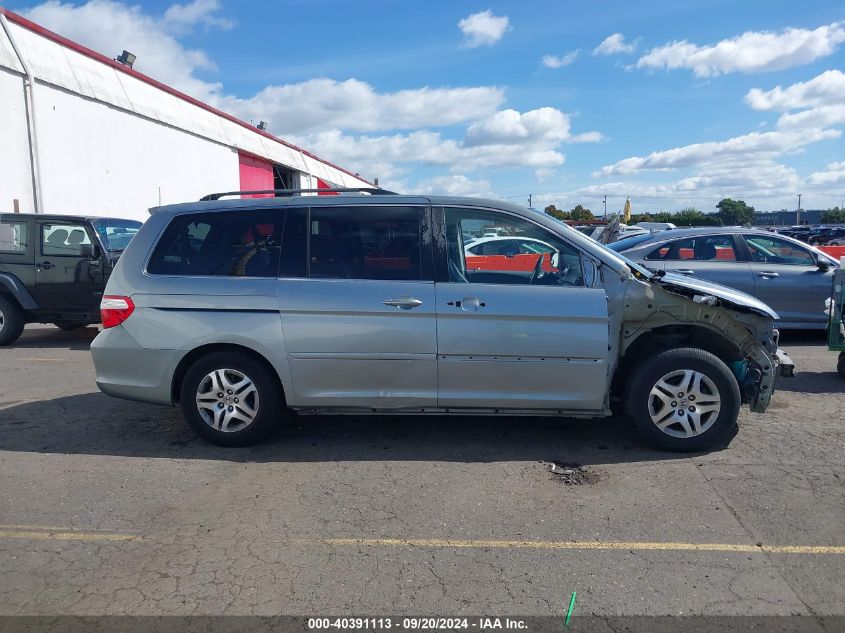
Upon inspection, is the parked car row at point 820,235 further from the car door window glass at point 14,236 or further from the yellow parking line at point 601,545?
Result: the yellow parking line at point 601,545

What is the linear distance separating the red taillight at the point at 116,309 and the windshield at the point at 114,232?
15.2 ft

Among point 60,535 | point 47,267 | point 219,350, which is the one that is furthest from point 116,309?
point 47,267

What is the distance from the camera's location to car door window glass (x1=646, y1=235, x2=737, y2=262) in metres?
9.57

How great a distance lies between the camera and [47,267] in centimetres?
964

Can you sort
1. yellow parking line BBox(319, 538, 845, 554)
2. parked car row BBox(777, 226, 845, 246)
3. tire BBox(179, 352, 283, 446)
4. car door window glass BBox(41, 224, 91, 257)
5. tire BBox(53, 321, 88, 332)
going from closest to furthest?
yellow parking line BBox(319, 538, 845, 554) < tire BBox(179, 352, 283, 446) < car door window glass BBox(41, 224, 91, 257) < tire BBox(53, 321, 88, 332) < parked car row BBox(777, 226, 845, 246)

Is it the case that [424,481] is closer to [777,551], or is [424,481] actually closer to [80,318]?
[777,551]

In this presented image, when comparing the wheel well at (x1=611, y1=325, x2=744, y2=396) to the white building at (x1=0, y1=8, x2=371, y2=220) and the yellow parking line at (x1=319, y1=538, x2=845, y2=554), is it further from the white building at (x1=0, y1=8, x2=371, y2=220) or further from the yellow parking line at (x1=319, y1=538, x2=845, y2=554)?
the white building at (x1=0, y1=8, x2=371, y2=220)

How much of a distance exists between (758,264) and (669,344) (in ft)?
17.1

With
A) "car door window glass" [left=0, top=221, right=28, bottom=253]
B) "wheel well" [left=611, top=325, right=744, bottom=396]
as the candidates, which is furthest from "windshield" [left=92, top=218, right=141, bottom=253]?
"wheel well" [left=611, top=325, right=744, bottom=396]

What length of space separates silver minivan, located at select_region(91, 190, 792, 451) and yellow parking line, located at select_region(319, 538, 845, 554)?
4.58 ft

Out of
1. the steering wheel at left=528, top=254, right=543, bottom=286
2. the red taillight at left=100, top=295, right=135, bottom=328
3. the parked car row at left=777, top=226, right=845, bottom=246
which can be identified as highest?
the parked car row at left=777, top=226, right=845, bottom=246

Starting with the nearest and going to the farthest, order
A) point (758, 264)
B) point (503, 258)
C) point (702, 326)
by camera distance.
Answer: point (702, 326), point (503, 258), point (758, 264)

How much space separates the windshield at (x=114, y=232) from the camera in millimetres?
9781

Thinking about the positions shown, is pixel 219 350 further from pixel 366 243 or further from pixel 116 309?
pixel 366 243
